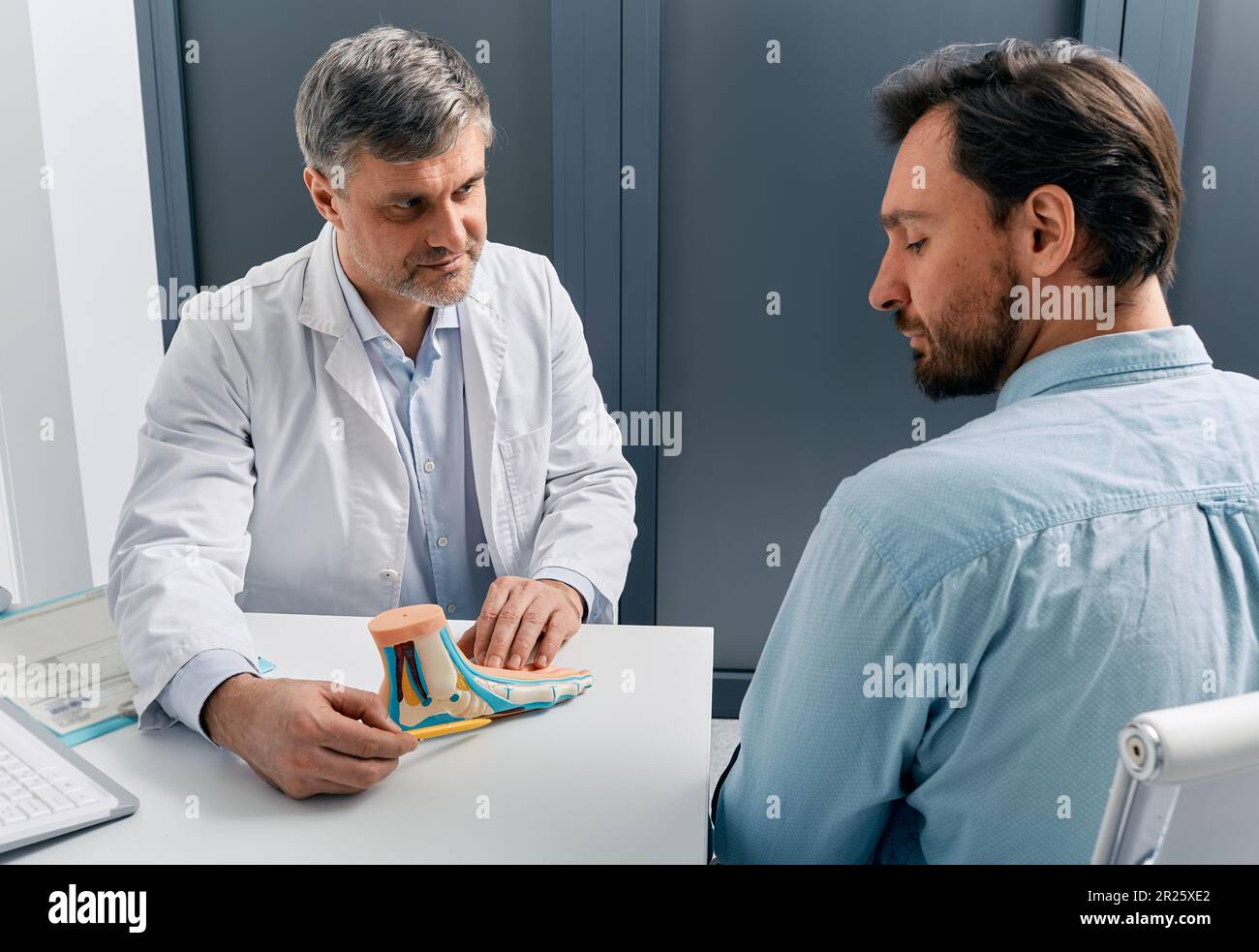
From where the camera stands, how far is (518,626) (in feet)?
4.21

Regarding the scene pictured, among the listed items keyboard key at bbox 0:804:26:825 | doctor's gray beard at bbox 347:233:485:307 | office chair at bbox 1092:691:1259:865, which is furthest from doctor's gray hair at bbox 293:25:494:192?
office chair at bbox 1092:691:1259:865

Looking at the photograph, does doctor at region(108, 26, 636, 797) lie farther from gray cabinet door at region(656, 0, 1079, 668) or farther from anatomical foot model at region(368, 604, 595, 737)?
gray cabinet door at region(656, 0, 1079, 668)

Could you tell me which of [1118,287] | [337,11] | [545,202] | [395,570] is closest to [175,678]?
[395,570]

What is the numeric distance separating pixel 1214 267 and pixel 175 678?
232 cm

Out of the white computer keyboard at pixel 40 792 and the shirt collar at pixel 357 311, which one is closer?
the white computer keyboard at pixel 40 792

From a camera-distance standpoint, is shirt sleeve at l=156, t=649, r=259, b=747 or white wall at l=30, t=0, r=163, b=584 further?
white wall at l=30, t=0, r=163, b=584

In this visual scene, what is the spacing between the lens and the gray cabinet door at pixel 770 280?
89.4 inches

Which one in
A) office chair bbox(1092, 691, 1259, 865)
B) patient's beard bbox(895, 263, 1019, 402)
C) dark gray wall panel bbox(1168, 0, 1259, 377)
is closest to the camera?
office chair bbox(1092, 691, 1259, 865)

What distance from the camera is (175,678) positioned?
43.9 inches

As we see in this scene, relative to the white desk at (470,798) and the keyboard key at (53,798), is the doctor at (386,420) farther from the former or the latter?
the keyboard key at (53,798)

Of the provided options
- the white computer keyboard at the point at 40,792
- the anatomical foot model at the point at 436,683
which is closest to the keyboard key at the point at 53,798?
the white computer keyboard at the point at 40,792

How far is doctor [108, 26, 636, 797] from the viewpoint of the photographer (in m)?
1.41

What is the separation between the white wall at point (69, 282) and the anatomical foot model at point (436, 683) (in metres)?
1.71
